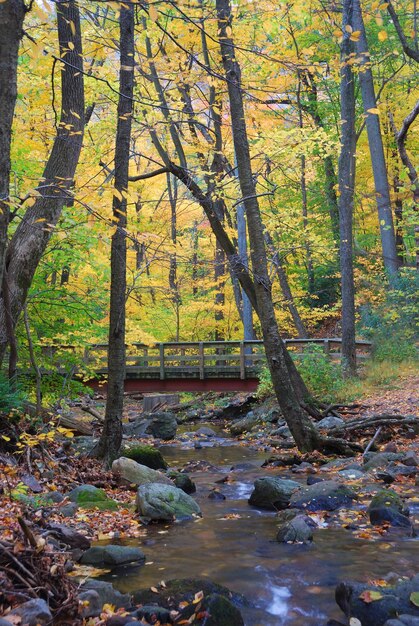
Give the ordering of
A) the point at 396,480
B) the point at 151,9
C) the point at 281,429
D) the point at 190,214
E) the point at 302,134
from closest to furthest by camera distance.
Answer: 1. the point at 151,9
2. the point at 396,480
3. the point at 281,429
4. the point at 302,134
5. the point at 190,214

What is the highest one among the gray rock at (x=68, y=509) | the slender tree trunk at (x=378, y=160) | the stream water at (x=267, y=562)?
the slender tree trunk at (x=378, y=160)

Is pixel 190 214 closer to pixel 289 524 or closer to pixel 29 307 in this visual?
pixel 29 307

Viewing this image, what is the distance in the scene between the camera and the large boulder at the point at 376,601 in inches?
143

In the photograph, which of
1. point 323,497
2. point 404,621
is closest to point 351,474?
point 323,497

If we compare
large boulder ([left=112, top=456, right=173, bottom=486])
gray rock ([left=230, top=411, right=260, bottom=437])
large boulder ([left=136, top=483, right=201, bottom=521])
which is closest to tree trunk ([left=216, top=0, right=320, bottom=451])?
large boulder ([left=112, top=456, right=173, bottom=486])

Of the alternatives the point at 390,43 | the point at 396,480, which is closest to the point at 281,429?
the point at 396,480

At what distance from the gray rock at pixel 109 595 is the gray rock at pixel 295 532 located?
202 centimetres

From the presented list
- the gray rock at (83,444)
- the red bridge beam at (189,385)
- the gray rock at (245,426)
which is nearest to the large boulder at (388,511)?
the gray rock at (83,444)

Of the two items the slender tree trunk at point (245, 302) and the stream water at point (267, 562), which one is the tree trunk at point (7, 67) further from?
the slender tree trunk at point (245, 302)

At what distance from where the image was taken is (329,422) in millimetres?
11148

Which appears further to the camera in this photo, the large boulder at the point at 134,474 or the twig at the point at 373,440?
the twig at the point at 373,440

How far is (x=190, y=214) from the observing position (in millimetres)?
27500

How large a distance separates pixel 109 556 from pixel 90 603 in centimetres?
136

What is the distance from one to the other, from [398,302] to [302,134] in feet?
19.5
